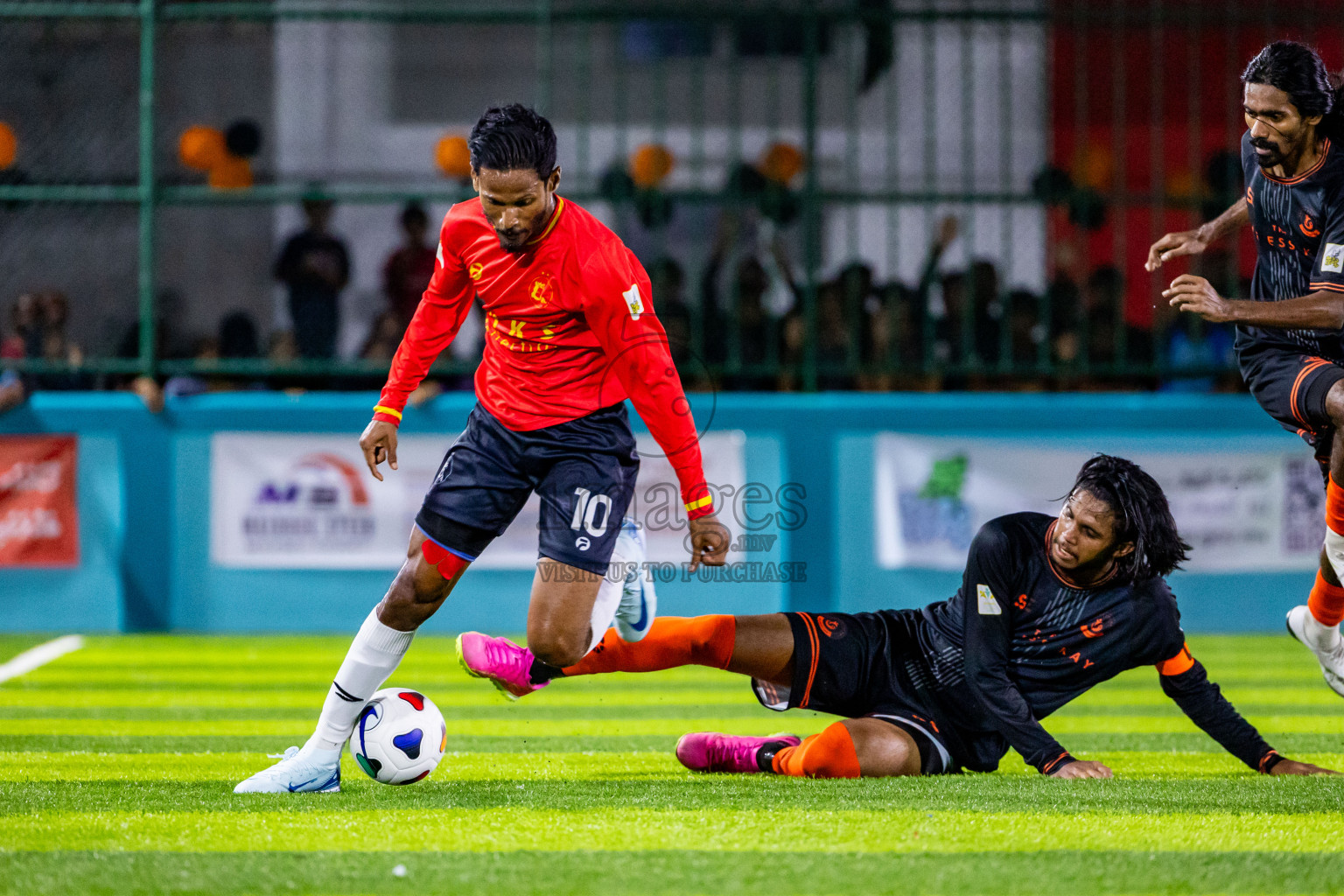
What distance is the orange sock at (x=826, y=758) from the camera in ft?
15.1

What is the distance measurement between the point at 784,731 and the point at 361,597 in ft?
13.6

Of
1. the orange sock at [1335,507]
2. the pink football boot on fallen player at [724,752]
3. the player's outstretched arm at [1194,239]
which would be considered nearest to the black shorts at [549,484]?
the pink football boot on fallen player at [724,752]

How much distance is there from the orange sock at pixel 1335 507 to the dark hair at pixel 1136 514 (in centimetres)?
86

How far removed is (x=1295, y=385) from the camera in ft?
16.3

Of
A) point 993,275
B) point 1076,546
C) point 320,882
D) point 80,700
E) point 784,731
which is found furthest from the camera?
point 993,275

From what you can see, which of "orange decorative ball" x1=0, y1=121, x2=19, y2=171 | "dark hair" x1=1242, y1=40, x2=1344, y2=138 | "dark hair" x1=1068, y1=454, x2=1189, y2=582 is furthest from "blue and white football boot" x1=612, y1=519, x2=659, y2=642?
"orange decorative ball" x1=0, y1=121, x2=19, y2=171

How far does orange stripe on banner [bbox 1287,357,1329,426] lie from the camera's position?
4.94 m

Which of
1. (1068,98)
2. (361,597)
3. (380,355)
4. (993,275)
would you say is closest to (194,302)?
(380,355)

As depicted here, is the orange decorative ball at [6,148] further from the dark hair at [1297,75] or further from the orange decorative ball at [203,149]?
the dark hair at [1297,75]

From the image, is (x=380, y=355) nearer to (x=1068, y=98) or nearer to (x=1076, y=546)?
(x=1076, y=546)

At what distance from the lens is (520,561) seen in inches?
365

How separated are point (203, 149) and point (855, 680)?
7.36 m

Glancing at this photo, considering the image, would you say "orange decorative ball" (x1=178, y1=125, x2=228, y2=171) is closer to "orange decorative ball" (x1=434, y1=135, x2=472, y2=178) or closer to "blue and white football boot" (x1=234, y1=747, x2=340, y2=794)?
"orange decorative ball" (x1=434, y1=135, x2=472, y2=178)

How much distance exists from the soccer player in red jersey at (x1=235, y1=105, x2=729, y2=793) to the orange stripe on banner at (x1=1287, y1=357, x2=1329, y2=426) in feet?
6.69
